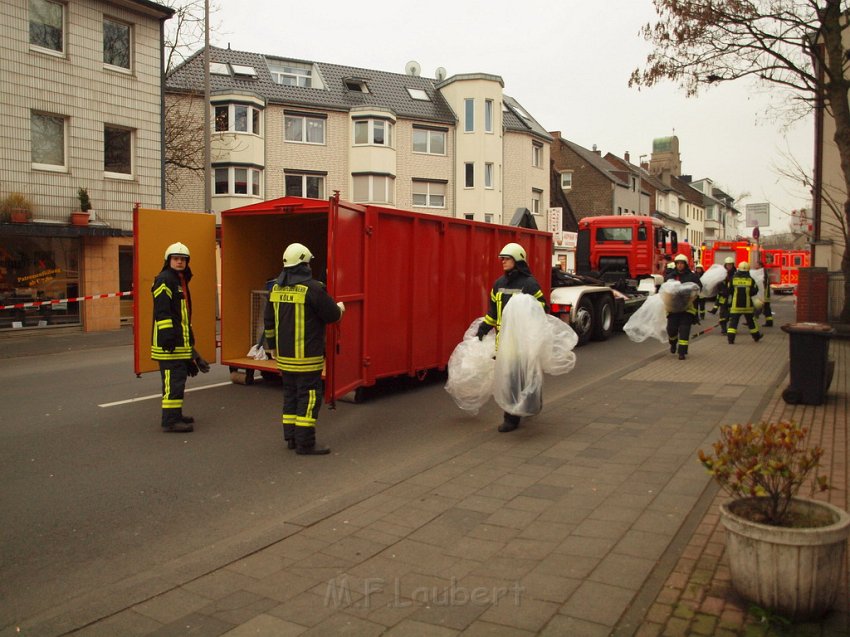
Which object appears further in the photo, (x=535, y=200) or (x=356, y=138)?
(x=535, y=200)

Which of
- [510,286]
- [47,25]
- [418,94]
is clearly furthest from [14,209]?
[418,94]

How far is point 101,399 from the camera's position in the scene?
945 centimetres

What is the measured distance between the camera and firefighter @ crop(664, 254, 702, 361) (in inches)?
516

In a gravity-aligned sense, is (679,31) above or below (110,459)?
above

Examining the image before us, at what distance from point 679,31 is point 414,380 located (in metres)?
10.2

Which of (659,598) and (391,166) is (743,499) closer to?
(659,598)

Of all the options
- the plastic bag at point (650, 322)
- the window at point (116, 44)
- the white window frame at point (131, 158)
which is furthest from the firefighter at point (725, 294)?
the window at point (116, 44)

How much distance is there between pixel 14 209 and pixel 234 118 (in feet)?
57.4

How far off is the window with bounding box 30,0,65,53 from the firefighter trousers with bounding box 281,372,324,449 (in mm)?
16675

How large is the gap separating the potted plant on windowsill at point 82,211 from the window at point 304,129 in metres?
17.5

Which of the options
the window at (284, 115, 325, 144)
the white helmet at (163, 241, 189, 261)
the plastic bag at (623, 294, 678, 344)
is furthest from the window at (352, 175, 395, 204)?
the white helmet at (163, 241, 189, 261)

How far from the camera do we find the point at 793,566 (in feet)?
10.9

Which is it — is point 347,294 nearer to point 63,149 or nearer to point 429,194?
point 63,149

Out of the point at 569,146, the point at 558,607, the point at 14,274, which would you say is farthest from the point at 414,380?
the point at 569,146
